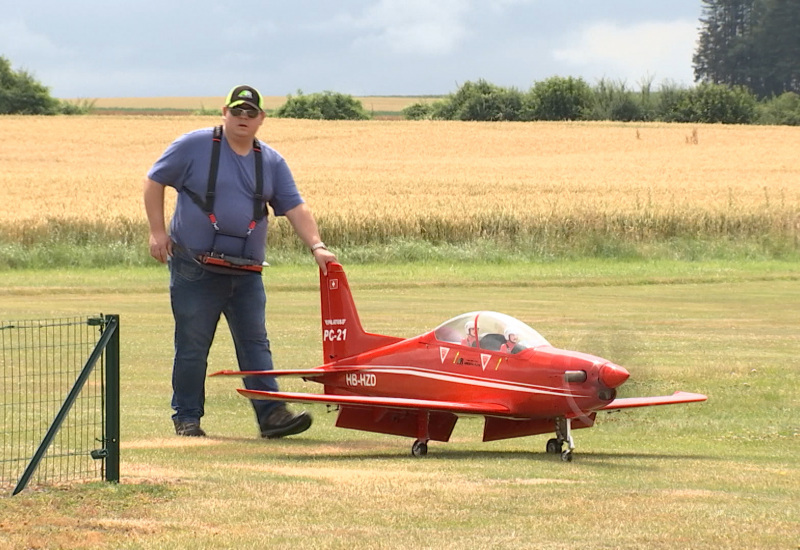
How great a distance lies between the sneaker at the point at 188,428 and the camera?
11188 mm

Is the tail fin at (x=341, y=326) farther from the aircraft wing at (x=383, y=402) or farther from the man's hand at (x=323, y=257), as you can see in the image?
the aircraft wing at (x=383, y=402)

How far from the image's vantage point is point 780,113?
110m

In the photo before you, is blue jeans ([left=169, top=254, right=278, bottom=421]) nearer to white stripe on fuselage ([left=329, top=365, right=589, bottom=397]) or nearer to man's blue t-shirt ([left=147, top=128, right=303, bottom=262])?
man's blue t-shirt ([left=147, top=128, right=303, bottom=262])

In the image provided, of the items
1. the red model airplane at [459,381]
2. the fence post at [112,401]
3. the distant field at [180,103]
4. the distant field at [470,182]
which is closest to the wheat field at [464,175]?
the distant field at [470,182]

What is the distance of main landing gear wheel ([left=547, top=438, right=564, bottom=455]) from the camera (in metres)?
11.0

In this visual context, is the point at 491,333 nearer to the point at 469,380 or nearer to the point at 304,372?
the point at 469,380

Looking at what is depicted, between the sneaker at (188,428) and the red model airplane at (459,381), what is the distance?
583 mm

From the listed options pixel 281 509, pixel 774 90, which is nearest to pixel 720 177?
pixel 281 509

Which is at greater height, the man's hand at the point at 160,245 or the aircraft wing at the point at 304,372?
the man's hand at the point at 160,245

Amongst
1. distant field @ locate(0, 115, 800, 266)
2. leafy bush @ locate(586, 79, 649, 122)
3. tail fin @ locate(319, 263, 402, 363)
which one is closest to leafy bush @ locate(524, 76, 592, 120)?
leafy bush @ locate(586, 79, 649, 122)

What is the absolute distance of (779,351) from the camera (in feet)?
64.4

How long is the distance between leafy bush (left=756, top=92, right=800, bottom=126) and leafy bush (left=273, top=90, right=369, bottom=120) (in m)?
32.5

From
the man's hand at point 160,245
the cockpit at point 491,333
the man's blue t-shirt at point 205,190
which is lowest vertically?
the cockpit at point 491,333

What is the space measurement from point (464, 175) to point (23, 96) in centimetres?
6072
